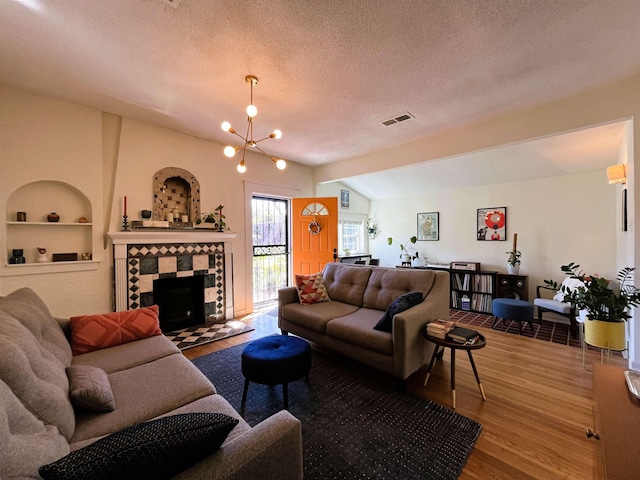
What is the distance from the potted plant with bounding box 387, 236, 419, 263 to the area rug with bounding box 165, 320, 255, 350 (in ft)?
12.5

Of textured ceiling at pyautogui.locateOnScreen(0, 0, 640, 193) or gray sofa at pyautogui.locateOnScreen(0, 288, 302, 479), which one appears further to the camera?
textured ceiling at pyautogui.locateOnScreen(0, 0, 640, 193)

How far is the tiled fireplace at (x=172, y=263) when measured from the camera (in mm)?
3334

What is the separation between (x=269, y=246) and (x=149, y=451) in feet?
14.9

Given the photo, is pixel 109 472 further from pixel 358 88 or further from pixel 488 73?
pixel 488 73

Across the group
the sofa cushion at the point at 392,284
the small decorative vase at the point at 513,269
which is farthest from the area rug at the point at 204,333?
the small decorative vase at the point at 513,269

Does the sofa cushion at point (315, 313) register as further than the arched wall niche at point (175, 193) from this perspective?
No

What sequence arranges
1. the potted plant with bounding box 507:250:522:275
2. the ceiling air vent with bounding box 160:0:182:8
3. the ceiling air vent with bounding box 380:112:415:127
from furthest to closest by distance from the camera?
the potted plant with bounding box 507:250:522:275 < the ceiling air vent with bounding box 380:112:415:127 < the ceiling air vent with bounding box 160:0:182:8

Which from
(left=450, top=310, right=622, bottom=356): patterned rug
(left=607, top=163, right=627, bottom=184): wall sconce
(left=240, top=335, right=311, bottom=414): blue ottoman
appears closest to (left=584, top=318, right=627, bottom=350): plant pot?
(left=450, top=310, right=622, bottom=356): patterned rug

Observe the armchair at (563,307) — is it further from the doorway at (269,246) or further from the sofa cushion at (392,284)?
the doorway at (269,246)

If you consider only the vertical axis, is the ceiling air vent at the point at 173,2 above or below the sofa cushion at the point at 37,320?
above

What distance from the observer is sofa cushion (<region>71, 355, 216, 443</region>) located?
1.24 m

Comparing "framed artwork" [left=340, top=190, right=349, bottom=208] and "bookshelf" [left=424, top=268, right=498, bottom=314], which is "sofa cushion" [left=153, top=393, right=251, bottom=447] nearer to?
"bookshelf" [left=424, top=268, right=498, bottom=314]

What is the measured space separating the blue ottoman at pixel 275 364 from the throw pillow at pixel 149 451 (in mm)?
1194

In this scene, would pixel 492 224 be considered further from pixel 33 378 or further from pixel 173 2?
pixel 33 378
